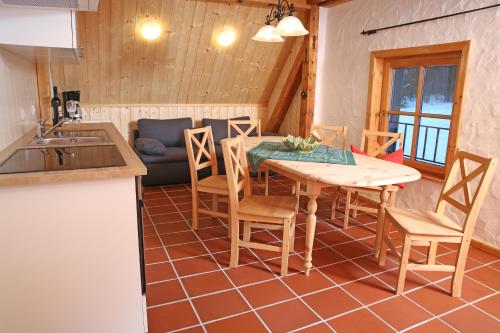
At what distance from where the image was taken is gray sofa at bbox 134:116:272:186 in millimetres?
4398

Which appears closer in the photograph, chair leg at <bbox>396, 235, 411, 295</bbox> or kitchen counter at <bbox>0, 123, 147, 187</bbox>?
kitchen counter at <bbox>0, 123, 147, 187</bbox>

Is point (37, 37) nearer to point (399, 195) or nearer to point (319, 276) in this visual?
point (319, 276)

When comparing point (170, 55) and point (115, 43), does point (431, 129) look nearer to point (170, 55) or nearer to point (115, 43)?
point (170, 55)

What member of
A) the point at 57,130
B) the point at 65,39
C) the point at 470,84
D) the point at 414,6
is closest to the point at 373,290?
the point at 470,84

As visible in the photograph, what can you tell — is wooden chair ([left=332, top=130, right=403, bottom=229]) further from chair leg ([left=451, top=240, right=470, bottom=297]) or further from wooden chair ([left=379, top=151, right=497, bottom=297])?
chair leg ([left=451, top=240, right=470, bottom=297])

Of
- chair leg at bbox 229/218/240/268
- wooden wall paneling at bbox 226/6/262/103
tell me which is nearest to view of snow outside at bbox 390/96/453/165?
wooden wall paneling at bbox 226/6/262/103

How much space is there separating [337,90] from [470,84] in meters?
1.77

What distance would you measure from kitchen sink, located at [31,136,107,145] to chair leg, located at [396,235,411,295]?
2241 mm

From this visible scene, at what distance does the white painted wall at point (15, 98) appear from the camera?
2.11 m

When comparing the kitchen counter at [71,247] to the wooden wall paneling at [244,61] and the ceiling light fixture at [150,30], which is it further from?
the wooden wall paneling at [244,61]

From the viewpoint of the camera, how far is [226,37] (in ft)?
14.9

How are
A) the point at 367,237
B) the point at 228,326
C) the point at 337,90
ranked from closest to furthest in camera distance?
the point at 228,326, the point at 367,237, the point at 337,90

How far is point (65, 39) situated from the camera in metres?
2.14

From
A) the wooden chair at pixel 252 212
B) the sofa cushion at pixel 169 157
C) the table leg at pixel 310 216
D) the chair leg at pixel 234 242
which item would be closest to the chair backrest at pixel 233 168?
the wooden chair at pixel 252 212
